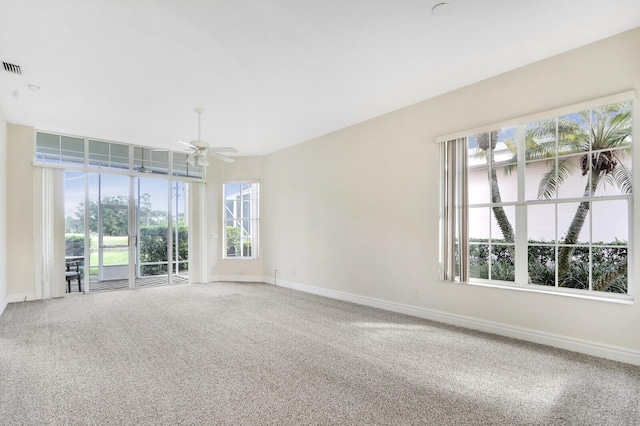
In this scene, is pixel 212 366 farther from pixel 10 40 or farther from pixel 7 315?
pixel 7 315

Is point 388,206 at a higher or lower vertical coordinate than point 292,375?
higher

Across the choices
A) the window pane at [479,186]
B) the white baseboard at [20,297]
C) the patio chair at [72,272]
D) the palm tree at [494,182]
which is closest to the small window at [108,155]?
the patio chair at [72,272]

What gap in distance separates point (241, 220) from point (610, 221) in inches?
272

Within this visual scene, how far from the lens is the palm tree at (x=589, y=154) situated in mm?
3291

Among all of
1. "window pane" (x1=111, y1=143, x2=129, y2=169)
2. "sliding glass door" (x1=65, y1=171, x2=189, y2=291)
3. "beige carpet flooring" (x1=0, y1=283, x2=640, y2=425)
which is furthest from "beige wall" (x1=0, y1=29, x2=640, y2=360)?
"window pane" (x1=111, y1=143, x2=129, y2=169)

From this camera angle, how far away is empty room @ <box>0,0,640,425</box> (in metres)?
2.64

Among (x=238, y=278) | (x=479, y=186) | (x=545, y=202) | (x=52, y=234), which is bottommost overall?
(x=238, y=278)

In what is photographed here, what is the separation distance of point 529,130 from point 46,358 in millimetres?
5762

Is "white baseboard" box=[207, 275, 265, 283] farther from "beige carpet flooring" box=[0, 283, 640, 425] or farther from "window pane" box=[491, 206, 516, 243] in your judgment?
"window pane" box=[491, 206, 516, 243]

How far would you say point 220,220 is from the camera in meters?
8.10

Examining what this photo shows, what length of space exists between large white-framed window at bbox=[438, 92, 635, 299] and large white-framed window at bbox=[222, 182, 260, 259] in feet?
16.2

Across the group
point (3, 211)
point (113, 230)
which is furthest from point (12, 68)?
point (113, 230)

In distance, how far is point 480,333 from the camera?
3957 mm

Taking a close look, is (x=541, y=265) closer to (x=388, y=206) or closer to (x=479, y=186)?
(x=479, y=186)
